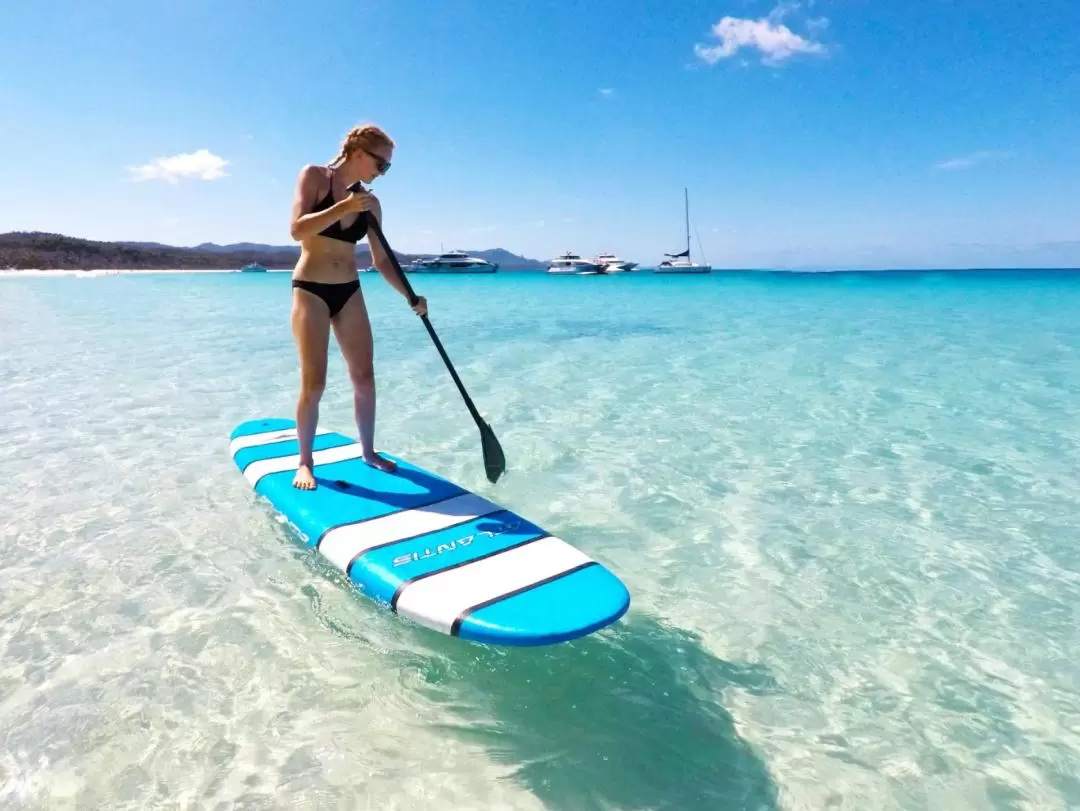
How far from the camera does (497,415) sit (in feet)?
25.5

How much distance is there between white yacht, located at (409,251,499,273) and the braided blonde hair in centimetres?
8391

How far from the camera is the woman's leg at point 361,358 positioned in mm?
4074

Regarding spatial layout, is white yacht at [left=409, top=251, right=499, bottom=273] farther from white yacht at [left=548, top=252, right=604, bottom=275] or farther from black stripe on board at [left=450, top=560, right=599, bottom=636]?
black stripe on board at [left=450, top=560, right=599, bottom=636]

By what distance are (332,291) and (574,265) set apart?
85056mm

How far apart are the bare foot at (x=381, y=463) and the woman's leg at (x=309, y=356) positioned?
0.43 metres

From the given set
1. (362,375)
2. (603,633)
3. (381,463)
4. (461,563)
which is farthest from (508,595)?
(362,375)

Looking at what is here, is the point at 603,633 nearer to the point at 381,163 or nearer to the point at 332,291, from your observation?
the point at 332,291

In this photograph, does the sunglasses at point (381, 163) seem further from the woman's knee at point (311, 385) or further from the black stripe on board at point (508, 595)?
the black stripe on board at point (508, 595)

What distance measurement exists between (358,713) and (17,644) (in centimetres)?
175

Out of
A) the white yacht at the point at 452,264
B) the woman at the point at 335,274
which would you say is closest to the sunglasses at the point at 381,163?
the woman at the point at 335,274

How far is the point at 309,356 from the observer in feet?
12.8

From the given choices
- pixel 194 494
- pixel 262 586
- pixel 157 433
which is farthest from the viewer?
pixel 157 433

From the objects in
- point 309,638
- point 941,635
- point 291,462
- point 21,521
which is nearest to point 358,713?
point 309,638

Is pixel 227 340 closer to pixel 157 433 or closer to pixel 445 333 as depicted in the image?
pixel 445 333
